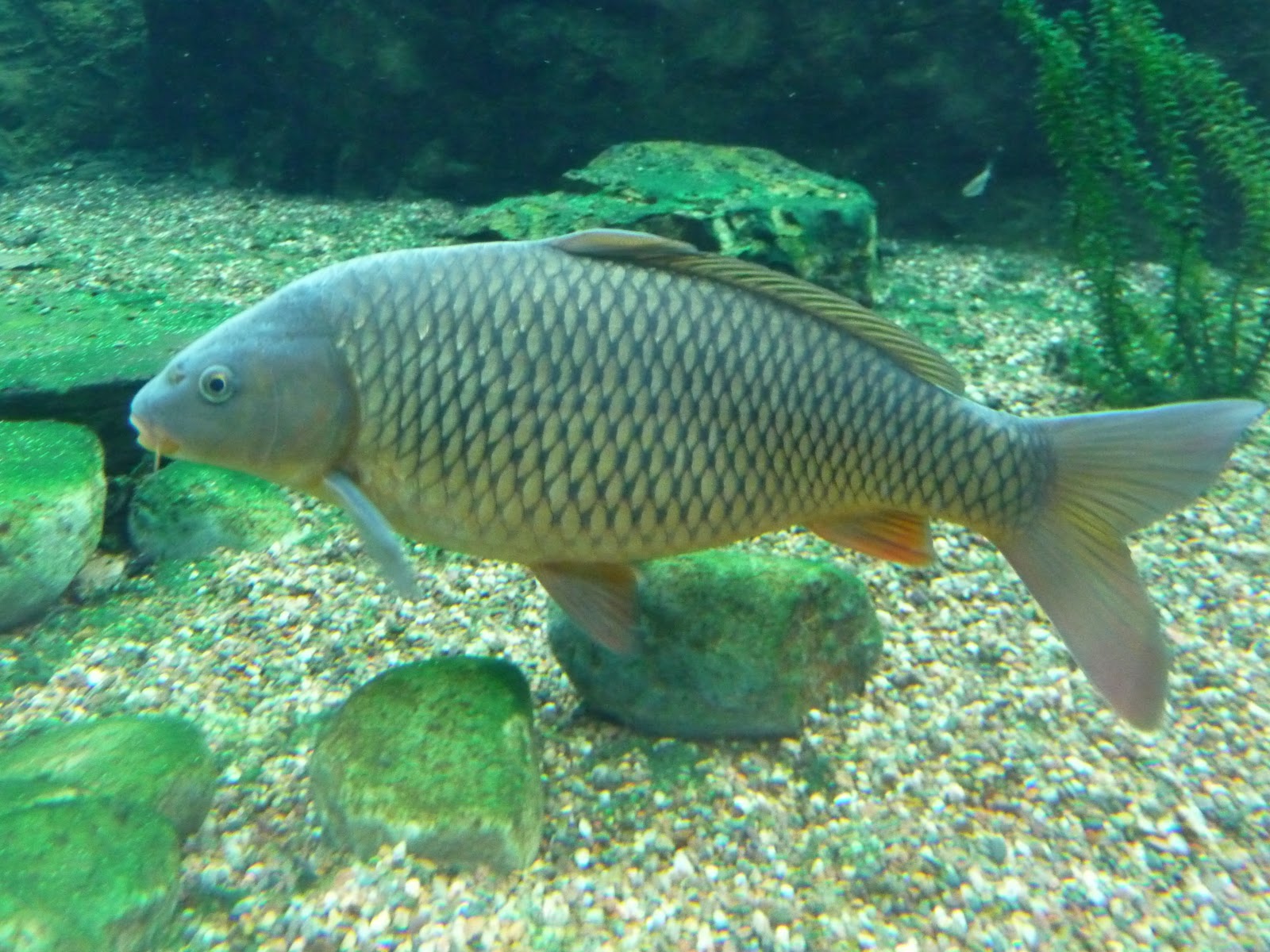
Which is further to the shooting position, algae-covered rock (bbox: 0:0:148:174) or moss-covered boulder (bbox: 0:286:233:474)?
algae-covered rock (bbox: 0:0:148:174)

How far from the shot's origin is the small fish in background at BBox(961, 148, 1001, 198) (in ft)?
27.1

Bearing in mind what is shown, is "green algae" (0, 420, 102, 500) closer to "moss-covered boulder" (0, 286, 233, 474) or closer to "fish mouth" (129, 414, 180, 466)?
"moss-covered boulder" (0, 286, 233, 474)

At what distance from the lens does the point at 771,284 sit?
2648mm

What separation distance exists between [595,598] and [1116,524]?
4.50ft

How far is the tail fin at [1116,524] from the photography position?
92.7 inches

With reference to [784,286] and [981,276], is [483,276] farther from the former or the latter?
[981,276]

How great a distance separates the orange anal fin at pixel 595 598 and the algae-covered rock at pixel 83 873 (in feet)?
3.77

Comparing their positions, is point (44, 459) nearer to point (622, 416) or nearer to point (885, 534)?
point (622, 416)

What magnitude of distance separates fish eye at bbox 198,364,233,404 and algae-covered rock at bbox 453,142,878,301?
11.9 feet

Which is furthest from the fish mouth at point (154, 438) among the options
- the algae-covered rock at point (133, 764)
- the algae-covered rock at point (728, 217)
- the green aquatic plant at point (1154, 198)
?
the green aquatic plant at point (1154, 198)

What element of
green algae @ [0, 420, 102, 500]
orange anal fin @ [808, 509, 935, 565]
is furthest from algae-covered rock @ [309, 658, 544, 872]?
green algae @ [0, 420, 102, 500]

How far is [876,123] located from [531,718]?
714 centimetres

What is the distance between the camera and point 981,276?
7.48m

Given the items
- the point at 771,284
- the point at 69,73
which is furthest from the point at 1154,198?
the point at 69,73
